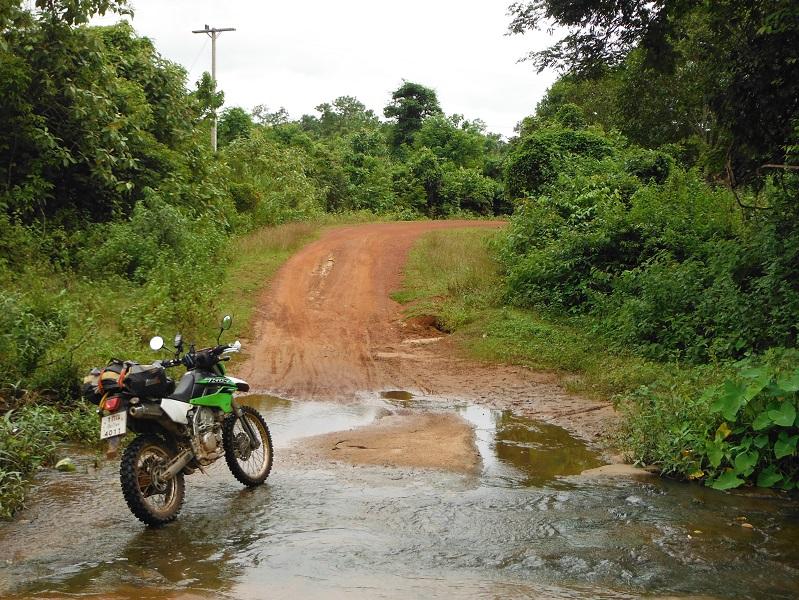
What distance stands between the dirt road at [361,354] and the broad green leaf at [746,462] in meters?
2.11

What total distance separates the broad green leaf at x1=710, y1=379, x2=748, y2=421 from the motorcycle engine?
4.31 m

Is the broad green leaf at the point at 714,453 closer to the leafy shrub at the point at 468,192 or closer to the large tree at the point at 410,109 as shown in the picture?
the leafy shrub at the point at 468,192

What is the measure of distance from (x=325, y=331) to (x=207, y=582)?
32.6ft

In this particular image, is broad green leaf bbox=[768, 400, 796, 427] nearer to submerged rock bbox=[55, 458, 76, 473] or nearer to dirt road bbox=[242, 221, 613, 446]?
dirt road bbox=[242, 221, 613, 446]

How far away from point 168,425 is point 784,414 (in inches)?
195

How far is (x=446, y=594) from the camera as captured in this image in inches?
172

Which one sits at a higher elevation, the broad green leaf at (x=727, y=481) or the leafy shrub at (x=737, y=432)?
the leafy shrub at (x=737, y=432)

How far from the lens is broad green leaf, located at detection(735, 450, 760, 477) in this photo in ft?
22.4

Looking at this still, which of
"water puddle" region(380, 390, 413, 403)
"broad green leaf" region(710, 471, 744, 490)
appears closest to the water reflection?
"water puddle" region(380, 390, 413, 403)

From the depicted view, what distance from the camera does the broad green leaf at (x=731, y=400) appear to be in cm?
698

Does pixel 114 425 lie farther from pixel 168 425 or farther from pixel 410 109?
pixel 410 109

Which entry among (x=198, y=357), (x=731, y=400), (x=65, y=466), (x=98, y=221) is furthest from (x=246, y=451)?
(x=98, y=221)

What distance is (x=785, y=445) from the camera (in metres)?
6.70

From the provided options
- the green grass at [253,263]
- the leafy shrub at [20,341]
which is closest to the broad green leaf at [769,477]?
the leafy shrub at [20,341]
